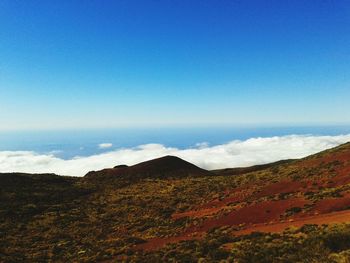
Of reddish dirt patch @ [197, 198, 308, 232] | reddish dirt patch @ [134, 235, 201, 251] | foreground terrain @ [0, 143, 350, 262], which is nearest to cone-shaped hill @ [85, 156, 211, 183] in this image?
foreground terrain @ [0, 143, 350, 262]

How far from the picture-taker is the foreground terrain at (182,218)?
16922 mm

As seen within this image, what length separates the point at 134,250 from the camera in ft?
76.2

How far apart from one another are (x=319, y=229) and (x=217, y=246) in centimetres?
607

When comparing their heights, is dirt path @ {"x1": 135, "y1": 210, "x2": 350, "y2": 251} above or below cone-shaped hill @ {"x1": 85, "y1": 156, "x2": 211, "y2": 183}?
below

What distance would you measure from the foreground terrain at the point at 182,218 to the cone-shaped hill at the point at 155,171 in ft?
19.0

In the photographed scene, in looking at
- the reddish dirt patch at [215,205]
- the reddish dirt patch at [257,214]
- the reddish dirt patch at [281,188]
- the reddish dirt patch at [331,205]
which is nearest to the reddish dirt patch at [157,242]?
the reddish dirt patch at [257,214]

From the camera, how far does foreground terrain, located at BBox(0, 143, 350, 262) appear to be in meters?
16.9

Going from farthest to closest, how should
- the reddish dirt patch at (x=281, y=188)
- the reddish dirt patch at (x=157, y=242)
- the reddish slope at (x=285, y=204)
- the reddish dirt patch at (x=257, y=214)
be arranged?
the reddish dirt patch at (x=281, y=188)
the reddish dirt patch at (x=257, y=214)
the reddish dirt patch at (x=157, y=242)
the reddish slope at (x=285, y=204)

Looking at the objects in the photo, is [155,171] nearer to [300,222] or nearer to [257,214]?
[257,214]

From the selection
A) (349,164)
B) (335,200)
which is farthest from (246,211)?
(349,164)

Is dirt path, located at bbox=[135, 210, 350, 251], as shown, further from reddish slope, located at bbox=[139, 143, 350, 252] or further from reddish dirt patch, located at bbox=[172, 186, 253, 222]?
reddish dirt patch, located at bbox=[172, 186, 253, 222]

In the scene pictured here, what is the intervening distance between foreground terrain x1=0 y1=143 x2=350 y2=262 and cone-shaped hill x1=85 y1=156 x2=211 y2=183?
5798 millimetres

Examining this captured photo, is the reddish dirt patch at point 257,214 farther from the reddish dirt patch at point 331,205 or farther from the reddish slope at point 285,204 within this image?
the reddish dirt patch at point 331,205

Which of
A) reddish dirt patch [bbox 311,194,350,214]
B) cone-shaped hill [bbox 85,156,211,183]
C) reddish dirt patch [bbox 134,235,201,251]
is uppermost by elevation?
cone-shaped hill [bbox 85,156,211,183]
